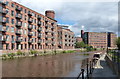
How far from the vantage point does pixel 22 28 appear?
192 ft

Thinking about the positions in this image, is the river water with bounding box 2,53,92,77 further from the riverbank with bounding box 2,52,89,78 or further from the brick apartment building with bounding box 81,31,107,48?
the brick apartment building with bounding box 81,31,107,48

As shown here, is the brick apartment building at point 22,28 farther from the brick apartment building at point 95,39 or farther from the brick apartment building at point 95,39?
the brick apartment building at point 95,39

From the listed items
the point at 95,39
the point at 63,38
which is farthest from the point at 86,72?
the point at 95,39

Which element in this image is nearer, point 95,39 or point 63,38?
point 63,38

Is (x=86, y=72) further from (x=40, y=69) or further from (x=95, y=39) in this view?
(x=95, y=39)

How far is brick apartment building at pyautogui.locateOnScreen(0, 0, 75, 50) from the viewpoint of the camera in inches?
1946

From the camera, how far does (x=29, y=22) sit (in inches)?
2517

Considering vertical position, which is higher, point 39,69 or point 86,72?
point 86,72

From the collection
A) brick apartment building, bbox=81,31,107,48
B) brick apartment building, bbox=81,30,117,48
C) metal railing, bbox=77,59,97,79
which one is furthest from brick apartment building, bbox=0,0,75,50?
brick apartment building, bbox=81,30,117,48

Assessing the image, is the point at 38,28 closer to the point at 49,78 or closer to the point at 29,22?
the point at 29,22

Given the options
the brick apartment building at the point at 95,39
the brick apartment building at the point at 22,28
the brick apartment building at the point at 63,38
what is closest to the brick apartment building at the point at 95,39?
the brick apartment building at the point at 95,39

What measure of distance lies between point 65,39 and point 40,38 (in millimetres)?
31556

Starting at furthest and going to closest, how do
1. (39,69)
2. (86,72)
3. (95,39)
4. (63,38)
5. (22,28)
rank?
(95,39) → (63,38) → (22,28) → (39,69) → (86,72)

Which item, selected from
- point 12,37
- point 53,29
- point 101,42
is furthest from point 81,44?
point 12,37
